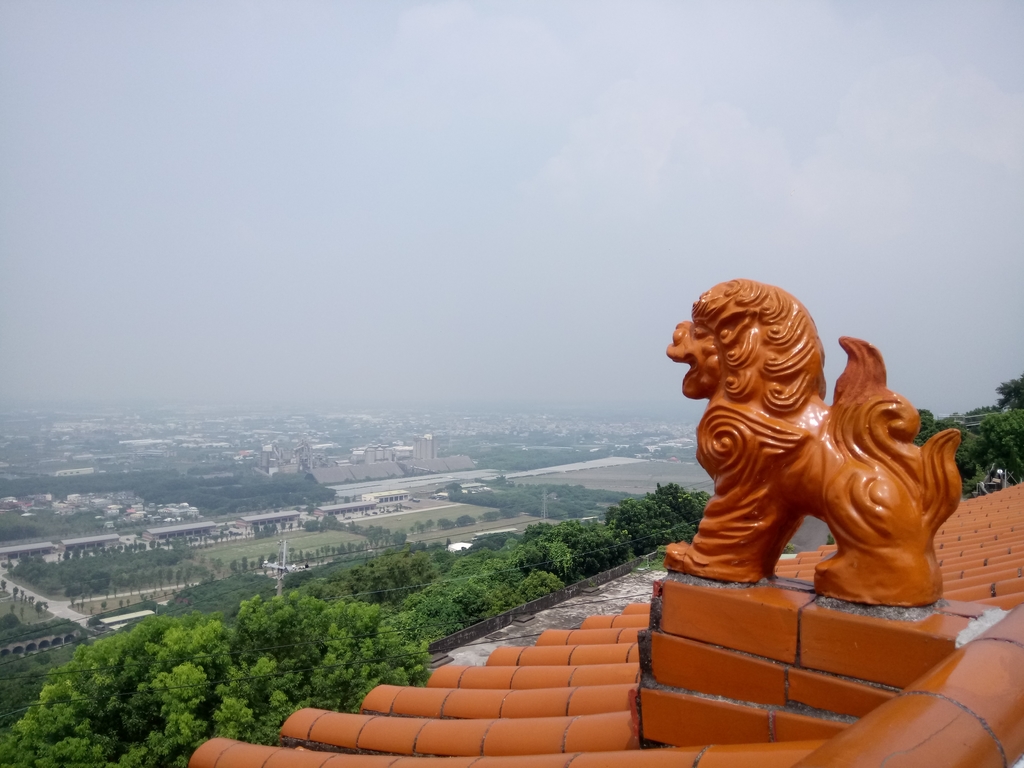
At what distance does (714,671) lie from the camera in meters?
2.33

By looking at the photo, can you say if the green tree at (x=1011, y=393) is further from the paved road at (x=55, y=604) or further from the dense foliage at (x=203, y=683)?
the paved road at (x=55, y=604)

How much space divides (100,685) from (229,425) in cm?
8509

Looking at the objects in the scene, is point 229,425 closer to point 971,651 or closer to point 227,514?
point 227,514

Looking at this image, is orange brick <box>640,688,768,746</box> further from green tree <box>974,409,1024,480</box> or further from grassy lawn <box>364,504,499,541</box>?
grassy lawn <box>364,504,499,541</box>

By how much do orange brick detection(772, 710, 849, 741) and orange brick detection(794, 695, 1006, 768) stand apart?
0.69m

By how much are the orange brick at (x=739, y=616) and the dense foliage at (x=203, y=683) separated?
10.4 meters

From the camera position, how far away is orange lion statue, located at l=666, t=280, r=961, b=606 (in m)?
2.15

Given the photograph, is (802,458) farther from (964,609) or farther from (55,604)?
(55,604)

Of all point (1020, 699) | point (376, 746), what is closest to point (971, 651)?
point (1020, 699)

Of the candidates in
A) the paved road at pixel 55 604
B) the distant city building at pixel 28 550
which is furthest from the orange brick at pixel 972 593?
the distant city building at pixel 28 550

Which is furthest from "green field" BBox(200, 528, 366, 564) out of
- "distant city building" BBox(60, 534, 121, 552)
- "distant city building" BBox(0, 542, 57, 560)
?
"distant city building" BBox(0, 542, 57, 560)

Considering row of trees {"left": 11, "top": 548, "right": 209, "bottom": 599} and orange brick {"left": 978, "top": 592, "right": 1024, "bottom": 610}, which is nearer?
orange brick {"left": 978, "top": 592, "right": 1024, "bottom": 610}

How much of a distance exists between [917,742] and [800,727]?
0.91m

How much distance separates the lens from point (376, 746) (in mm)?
3545
